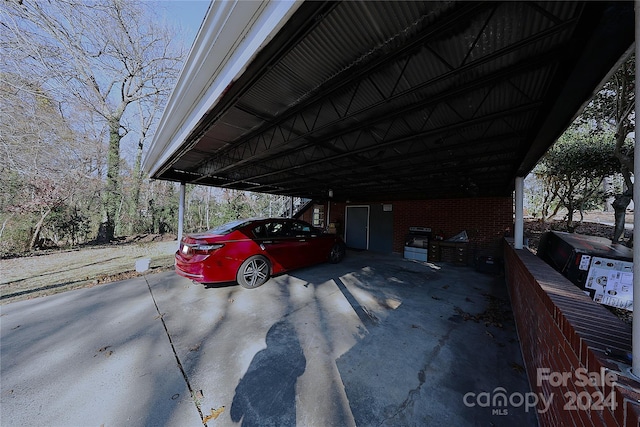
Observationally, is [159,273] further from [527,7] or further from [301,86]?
[527,7]

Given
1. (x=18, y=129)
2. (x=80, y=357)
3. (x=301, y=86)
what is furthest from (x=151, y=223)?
(x=301, y=86)

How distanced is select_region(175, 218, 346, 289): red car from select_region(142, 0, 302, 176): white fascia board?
2.14 metres

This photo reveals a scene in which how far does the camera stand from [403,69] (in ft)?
7.24

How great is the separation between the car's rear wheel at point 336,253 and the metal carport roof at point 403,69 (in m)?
3.32

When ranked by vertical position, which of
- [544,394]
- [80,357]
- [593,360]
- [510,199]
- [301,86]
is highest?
[301,86]

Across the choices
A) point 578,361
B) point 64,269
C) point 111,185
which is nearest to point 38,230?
point 111,185

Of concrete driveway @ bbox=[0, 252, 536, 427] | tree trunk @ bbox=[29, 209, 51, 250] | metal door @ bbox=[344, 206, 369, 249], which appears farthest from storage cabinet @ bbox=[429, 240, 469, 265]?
tree trunk @ bbox=[29, 209, 51, 250]

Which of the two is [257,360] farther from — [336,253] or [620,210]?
[620,210]

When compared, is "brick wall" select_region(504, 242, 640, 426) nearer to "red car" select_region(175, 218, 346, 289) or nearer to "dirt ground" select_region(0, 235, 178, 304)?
"red car" select_region(175, 218, 346, 289)

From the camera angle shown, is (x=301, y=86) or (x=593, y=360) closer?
(x=593, y=360)

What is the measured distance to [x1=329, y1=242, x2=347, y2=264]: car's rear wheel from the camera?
642cm

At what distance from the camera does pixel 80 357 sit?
231 cm

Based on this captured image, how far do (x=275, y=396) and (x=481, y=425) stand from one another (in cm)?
160

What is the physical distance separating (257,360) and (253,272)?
221cm
